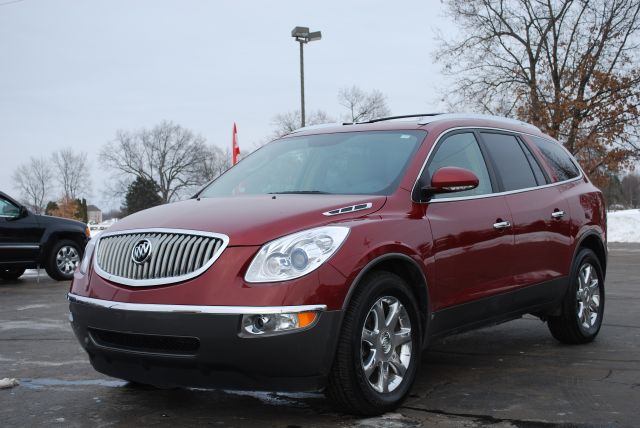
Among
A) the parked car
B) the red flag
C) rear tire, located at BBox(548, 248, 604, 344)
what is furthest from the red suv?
the red flag

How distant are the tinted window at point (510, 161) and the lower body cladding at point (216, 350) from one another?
2.32 m

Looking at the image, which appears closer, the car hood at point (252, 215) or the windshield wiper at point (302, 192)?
the car hood at point (252, 215)

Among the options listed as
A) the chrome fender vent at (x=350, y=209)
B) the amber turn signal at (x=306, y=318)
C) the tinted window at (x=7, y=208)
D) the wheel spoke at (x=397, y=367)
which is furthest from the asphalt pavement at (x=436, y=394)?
the tinted window at (x=7, y=208)

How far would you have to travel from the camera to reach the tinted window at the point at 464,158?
5.12m

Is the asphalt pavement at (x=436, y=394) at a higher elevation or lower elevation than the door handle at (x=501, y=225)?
lower

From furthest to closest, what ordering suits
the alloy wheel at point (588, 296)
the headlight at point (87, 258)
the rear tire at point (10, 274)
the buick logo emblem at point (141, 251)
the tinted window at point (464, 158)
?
the rear tire at point (10, 274) < the alloy wheel at point (588, 296) < the tinted window at point (464, 158) < the headlight at point (87, 258) < the buick logo emblem at point (141, 251)

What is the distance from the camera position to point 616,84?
30.6 m

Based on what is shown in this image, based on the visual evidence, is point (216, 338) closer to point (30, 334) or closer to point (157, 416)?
point (157, 416)

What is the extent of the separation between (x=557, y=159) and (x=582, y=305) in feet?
4.07

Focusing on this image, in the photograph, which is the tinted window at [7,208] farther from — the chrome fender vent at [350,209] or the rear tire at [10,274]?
the chrome fender vent at [350,209]

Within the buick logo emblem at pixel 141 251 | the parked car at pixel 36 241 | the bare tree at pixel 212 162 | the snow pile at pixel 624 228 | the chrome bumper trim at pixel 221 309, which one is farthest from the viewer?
the bare tree at pixel 212 162

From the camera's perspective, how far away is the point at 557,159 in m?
6.61

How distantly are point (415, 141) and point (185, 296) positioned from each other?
6.58ft

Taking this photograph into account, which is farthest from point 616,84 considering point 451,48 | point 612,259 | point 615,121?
point 612,259
